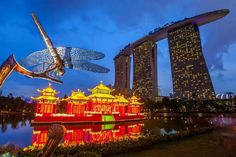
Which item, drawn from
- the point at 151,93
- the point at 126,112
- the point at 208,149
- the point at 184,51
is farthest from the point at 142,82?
the point at 208,149

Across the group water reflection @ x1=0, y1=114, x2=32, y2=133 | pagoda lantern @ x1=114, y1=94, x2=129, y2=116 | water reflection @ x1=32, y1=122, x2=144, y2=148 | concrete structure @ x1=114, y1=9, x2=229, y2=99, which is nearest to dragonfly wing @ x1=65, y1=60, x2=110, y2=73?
water reflection @ x1=32, y1=122, x2=144, y2=148

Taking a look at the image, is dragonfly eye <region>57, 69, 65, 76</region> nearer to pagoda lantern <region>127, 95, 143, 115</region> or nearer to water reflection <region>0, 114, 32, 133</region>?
water reflection <region>0, 114, 32, 133</region>

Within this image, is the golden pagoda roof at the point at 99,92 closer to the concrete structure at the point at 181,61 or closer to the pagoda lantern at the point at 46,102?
the pagoda lantern at the point at 46,102

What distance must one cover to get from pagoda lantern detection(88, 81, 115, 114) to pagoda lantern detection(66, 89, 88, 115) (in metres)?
2.07

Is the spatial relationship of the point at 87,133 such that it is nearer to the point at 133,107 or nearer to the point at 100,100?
the point at 100,100

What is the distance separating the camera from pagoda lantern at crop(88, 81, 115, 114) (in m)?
49.9

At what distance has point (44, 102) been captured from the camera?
4325 cm

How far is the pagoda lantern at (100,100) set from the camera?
49906mm

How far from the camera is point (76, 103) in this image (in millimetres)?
47719

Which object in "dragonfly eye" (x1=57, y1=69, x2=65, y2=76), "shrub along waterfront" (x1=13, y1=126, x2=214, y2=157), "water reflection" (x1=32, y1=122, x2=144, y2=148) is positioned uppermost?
"dragonfly eye" (x1=57, y1=69, x2=65, y2=76)

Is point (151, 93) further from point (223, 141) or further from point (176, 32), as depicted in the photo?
point (223, 141)

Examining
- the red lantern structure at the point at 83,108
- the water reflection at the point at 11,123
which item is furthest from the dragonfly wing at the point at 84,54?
the water reflection at the point at 11,123

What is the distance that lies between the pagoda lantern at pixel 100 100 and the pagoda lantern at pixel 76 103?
2.07 m

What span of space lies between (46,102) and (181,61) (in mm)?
116079
